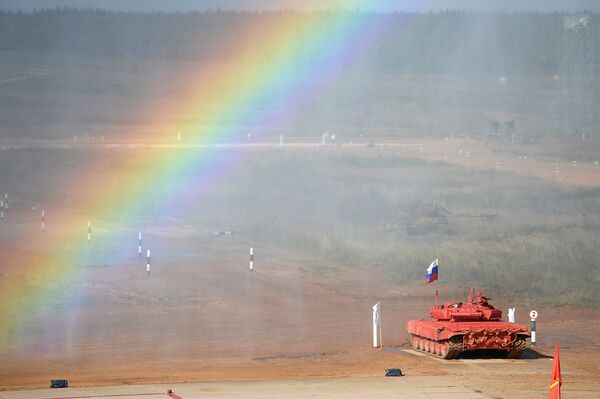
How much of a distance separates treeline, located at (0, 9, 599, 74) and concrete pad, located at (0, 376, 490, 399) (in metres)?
109

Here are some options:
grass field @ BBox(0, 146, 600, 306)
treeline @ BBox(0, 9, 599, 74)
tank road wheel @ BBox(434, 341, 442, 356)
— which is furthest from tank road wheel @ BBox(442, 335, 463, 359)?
treeline @ BBox(0, 9, 599, 74)

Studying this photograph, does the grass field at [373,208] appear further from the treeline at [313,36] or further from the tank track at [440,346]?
the treeline at [313,36]

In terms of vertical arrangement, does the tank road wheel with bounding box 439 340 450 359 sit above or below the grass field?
below

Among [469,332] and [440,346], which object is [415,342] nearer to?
[440,346]

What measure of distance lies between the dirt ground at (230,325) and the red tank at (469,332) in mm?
264

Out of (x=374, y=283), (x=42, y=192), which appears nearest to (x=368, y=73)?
(x=42, y=192)

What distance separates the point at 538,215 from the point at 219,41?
11989 cm

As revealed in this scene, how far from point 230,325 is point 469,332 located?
5.37 metres

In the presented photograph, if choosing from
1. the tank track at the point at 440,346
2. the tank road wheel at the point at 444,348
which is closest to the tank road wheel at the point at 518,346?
the tank track at the point at 440,346

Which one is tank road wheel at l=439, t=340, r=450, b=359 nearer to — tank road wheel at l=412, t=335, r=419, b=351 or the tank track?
the tank track

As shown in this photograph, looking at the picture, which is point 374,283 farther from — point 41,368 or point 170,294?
point 41,368

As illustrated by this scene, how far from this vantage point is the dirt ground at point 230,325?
16.8 meters

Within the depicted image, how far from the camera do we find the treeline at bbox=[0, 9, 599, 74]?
126 m

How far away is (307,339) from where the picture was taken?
65.4 feet
